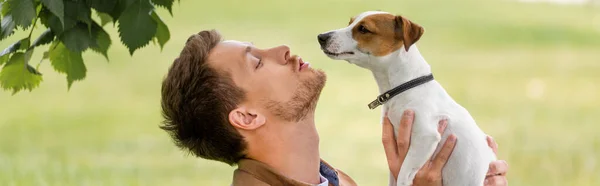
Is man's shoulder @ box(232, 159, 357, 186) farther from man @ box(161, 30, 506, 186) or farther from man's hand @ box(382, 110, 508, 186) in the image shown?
man's hand @ box(382, 110, 508, 186)

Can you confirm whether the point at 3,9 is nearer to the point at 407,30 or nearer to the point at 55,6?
the point at 55,6

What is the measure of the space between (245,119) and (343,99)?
1721 millimetres

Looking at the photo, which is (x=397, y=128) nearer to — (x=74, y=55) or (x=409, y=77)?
(x=409, y=77)

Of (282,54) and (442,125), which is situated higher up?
(282,54)

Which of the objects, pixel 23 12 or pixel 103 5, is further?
pixel 103 5

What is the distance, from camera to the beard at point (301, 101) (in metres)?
1.73

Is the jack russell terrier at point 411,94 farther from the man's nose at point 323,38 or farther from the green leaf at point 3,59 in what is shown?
the green leaf at point 3,59

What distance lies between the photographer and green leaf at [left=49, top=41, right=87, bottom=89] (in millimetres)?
1947

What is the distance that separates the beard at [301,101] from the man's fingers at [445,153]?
0.85 feet

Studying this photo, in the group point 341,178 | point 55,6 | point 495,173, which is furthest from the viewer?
point 341,178

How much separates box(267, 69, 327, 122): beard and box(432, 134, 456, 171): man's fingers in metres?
0.26

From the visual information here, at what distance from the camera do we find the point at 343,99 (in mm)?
3445

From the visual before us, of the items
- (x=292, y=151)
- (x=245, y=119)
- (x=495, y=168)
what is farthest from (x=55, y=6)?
(x=495, y=168)

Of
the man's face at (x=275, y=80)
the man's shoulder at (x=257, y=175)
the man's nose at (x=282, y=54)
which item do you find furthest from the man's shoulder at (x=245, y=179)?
the man's nose at (x=282, y=54)
